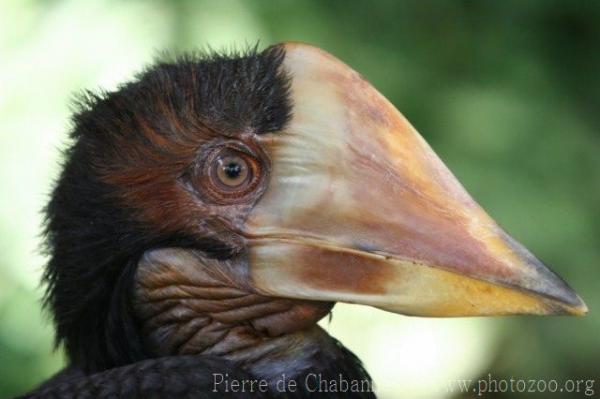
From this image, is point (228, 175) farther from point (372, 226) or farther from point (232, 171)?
point (372, 226)

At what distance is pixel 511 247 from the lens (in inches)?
70.1

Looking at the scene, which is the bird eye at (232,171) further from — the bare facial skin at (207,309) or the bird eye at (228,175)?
the bare facial skin at (207,309)

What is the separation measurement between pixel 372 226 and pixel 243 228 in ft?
0.70

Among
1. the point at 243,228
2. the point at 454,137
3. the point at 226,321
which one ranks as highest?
the point at 454,137

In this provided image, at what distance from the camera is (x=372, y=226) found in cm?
182

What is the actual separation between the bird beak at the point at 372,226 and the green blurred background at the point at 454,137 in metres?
1.29

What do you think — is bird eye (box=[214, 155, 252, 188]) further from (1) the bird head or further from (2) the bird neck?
(2) the bird neck

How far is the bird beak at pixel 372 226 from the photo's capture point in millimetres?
1768

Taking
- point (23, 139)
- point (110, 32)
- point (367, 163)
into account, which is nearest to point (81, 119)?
point (367, 163)

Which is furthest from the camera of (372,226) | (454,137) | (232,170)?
(454,137)

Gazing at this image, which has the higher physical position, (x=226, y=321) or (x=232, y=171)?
(x=232, y=171)

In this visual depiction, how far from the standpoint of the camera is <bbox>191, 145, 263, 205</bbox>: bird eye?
1924 millimetres

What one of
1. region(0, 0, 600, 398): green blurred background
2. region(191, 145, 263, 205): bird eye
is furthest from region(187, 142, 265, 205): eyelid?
region(0, 0, 600, 398): green blurred background

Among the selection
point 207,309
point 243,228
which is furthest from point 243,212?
point 207,309
